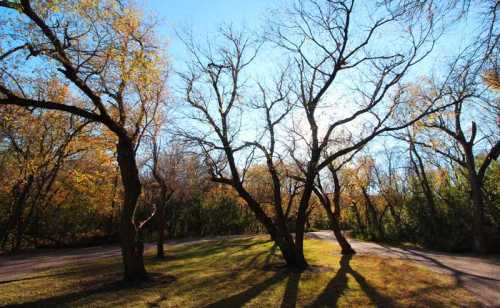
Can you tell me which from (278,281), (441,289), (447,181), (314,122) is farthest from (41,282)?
(447,181)

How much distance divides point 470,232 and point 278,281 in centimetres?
1317

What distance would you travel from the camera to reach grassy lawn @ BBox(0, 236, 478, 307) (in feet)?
24.6

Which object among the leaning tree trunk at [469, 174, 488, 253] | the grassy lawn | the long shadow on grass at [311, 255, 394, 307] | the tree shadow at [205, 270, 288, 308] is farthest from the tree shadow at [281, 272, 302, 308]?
the leaning tree trunk at [469, 174, 488, 253]

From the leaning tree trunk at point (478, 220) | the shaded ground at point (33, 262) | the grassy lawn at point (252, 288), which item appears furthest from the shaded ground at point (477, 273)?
the shaded ground at point (33, 262)

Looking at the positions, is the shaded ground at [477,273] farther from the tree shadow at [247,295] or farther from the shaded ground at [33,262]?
the shaded ground at [33,262]

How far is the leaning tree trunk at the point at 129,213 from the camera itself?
30.2 feet

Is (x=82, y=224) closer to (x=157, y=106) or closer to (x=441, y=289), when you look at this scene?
(x=157, y=106)

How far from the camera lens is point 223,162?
12.7m

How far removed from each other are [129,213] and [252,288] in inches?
158

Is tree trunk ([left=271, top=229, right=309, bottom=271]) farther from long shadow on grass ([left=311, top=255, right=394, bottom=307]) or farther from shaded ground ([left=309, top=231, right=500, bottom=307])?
shaded ground ([left=309, top=231, right=500, bottom=307])

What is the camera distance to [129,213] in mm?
9227

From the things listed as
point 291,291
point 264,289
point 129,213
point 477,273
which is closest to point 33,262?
point 129,213

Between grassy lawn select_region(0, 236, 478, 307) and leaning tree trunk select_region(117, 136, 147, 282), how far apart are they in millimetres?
484

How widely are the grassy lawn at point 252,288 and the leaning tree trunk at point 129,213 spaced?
1.59ft
